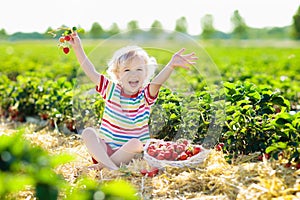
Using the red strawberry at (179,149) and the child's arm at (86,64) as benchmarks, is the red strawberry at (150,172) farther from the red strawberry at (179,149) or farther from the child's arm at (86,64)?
the child's arm at (86,64)

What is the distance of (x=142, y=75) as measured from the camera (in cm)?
392

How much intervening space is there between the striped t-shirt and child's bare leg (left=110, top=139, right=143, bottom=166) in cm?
13

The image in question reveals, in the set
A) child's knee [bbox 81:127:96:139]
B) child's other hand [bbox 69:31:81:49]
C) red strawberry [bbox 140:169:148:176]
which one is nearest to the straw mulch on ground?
red strawberry [bbox 140:169:148:176]

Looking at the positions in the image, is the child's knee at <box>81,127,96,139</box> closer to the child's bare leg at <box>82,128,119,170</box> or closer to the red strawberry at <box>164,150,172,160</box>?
the child's bare leg at <box>82,128,119,170</box>

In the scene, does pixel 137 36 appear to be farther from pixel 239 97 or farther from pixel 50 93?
pixel 50 93

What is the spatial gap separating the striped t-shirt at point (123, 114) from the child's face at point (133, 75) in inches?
2.7

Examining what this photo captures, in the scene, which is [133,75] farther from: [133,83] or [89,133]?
[89,133]

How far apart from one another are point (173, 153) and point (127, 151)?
0.39m

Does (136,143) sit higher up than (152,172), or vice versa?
(136,143)

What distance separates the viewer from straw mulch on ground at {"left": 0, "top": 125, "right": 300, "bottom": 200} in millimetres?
3078

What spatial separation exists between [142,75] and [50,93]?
2544mm

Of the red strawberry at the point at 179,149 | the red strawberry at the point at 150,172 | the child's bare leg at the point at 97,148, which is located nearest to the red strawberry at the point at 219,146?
the red strawberry at the point at 179,149

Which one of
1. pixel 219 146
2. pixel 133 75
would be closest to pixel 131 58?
pixel 133 75

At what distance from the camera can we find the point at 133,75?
12.8 ft
